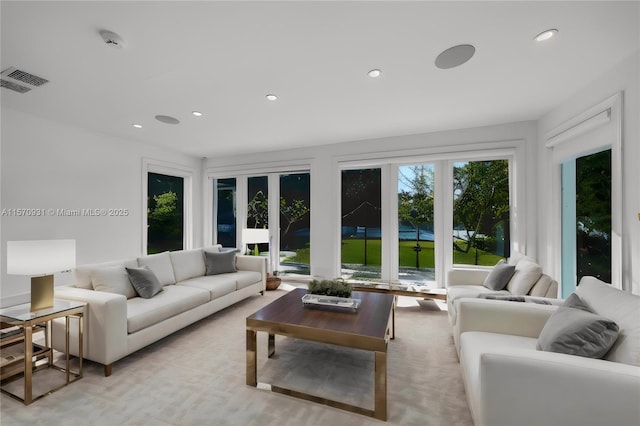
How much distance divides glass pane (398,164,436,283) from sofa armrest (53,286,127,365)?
3.87m

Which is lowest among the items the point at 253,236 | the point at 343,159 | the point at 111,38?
the point at 253,236

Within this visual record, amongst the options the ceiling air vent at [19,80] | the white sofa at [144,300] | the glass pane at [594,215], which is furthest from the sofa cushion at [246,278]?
the glass pane at [594,215]

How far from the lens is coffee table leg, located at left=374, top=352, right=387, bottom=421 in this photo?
169 centimetres

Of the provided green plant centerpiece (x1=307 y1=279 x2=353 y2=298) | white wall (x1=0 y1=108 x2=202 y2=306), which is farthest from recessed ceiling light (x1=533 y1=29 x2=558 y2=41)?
white wall (x1=0 y1=108 x2=202 y2=306)

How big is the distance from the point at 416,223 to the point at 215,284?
321cm

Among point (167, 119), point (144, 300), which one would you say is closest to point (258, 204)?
point (167, 119)

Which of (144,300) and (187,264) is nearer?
(144,300)

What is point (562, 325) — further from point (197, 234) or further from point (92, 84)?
point (197, 234)

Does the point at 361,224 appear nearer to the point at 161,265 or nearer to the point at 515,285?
the point at 515,285

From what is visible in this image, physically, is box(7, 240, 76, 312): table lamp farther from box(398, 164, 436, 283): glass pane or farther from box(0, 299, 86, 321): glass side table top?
box(398, 164, 436, 283): glass pane

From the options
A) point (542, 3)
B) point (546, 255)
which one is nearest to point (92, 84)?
point (542, 3)

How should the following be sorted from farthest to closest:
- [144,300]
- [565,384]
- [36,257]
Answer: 1. [144,300]
2. [36,257]
3. [565,384]

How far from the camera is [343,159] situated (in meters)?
4.84

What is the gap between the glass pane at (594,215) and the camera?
2.57 m
